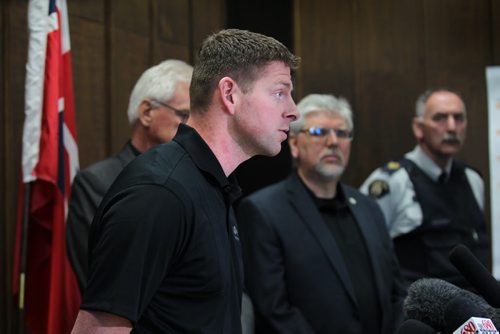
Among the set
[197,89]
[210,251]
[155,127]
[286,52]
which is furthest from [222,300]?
[155,127]

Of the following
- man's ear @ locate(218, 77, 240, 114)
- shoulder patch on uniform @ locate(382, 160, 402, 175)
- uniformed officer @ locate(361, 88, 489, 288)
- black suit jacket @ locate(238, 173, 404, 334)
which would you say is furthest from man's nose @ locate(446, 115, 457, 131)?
man's ear @ locate(218, 77, 240, 114)

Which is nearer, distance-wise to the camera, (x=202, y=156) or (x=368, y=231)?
(x=202, y=156)

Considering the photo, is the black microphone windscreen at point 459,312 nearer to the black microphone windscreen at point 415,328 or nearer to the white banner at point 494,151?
the black microphone windscreen at point 415,328

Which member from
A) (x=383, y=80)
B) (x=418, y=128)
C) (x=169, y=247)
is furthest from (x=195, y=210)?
(x=383, y=80)

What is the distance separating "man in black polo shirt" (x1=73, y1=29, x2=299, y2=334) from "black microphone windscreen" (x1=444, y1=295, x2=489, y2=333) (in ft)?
1.63

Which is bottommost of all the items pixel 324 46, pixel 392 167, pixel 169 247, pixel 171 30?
pixel 392 167

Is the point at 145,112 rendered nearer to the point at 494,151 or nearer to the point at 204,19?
the point at 204,19

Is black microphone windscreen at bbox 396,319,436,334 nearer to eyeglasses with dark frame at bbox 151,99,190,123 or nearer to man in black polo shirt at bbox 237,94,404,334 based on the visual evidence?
man in black polo shirt at bbox 237,94,404,334

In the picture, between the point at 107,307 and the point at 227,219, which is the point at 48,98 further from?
the point at 107,307

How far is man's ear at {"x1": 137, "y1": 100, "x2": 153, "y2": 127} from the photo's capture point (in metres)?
2.92

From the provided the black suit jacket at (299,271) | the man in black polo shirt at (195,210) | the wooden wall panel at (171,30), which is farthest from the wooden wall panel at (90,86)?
the man in black polo shirt at (195,210)

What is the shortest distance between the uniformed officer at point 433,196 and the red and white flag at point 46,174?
5.03 feet

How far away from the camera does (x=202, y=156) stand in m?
1.75

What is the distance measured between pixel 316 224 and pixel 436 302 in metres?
1.65
